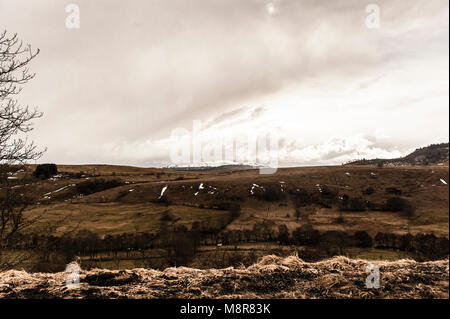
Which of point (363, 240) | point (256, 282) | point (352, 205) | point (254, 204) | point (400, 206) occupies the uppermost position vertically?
point (256, 282)

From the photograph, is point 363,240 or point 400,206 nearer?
point 363,240

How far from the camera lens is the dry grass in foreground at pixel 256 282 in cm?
557

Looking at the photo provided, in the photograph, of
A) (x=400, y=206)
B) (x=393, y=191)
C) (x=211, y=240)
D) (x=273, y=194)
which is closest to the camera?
(x=211, y=240)

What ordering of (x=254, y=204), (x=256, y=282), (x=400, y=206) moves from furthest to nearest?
(x=254, y=204) < (x=400, y=206) < (x=256, y=282)

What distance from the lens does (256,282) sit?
20.3ft

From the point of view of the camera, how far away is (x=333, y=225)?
307 ft

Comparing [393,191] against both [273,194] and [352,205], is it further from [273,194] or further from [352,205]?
[273,194]

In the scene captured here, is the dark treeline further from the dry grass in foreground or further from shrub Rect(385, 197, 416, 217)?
the dry grass in foreground

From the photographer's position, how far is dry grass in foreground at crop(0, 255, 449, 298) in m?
5.57
